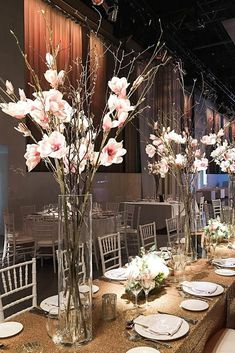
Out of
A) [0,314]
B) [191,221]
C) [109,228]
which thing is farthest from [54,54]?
[109,228]

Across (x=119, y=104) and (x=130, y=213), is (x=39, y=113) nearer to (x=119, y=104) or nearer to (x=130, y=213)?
(x=119, y=104)

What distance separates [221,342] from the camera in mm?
2180

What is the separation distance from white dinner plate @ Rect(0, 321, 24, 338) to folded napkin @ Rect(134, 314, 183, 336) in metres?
0.52

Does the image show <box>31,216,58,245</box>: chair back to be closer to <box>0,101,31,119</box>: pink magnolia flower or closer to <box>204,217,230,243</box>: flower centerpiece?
<box>204,217,230,243</box>: flower centerpiece

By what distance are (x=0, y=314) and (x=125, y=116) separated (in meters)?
1.27

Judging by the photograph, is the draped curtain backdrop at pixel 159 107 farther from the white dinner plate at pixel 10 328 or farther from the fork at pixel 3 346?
the fork at pixel 3 346

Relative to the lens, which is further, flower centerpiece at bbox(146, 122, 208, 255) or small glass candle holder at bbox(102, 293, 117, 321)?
flower centerpiece at bbox(146, 122, 208, 255)

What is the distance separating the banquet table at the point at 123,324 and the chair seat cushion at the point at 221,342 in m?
0.04

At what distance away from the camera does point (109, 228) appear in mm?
6195

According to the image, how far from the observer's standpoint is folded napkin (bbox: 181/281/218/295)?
6.93 ft

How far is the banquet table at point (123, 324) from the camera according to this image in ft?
4.85

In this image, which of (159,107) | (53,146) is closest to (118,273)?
(53,146)

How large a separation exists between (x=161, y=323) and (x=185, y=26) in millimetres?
9077

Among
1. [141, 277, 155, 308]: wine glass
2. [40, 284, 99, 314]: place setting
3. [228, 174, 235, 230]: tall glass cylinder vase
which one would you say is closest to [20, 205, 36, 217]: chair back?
[228, 174, 235, 230]: tall glass cylinder vase
